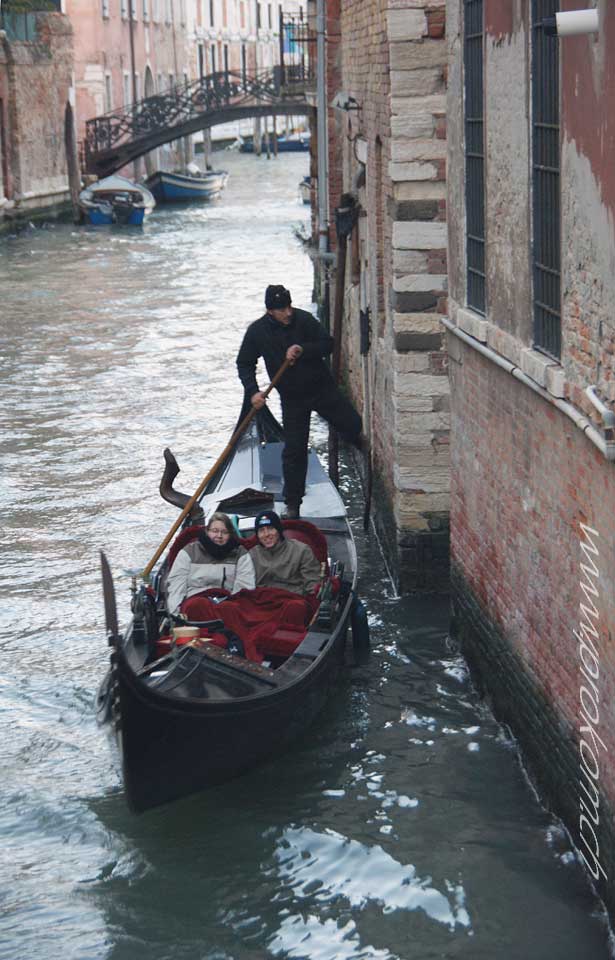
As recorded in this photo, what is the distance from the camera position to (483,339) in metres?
5.91

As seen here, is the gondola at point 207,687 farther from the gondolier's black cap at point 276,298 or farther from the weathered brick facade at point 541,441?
the gondolier's black cap at point 276,298

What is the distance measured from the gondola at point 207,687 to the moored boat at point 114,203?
21.9 metres

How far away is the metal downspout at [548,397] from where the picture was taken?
4.14 metres

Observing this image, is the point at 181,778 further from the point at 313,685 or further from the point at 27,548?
the point at 27,548

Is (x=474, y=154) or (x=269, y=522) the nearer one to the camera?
(x=474, y=154)

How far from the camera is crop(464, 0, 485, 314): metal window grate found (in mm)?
6117

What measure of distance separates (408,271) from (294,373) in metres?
1.04

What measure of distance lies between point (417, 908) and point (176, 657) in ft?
4.65

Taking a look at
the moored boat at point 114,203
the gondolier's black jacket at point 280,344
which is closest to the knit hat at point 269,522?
the gondolier's black jacket at point 280,344

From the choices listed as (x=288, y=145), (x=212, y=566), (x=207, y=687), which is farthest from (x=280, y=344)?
(x=288, y=145)

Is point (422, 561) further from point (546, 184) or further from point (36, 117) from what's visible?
point (36, 117)

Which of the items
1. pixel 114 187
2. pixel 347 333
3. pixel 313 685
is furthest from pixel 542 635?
pixel 114 187

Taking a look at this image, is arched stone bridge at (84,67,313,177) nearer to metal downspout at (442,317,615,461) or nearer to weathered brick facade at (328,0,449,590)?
weathered brick facade at (328,0,449,590)

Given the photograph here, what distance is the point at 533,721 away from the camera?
18.0 feet
